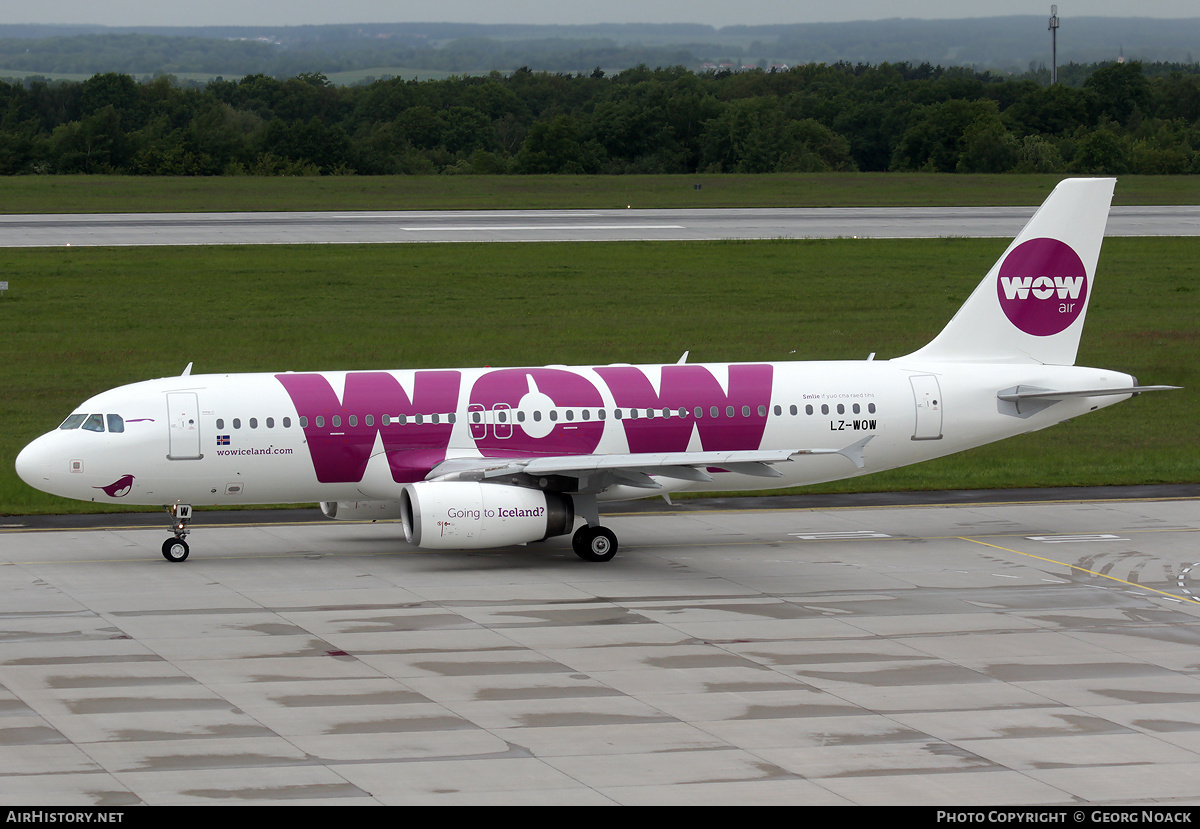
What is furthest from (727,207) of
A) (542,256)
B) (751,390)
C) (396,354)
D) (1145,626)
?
(1145,626)

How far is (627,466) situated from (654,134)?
126 metres

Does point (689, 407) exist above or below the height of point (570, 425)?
above

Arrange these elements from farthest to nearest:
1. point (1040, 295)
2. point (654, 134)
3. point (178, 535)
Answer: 1. point (654, 134)
2. point (1040, 295)
3. point (178, 535)


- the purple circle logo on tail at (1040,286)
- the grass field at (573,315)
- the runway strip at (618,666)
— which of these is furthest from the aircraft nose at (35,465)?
the purple circle logo on tail at (1040,286)

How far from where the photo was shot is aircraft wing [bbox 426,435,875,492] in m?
31.7

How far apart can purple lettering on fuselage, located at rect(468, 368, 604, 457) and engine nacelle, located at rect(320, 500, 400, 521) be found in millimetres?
2536

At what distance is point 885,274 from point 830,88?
12153 cm

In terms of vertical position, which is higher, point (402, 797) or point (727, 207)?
point (727, 207)

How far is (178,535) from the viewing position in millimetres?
34125

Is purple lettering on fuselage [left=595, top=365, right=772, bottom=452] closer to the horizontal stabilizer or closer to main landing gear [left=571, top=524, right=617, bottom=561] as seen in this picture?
main landing gear [left=571, top=524, right=617, bottom=561]

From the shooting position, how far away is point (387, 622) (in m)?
28.4

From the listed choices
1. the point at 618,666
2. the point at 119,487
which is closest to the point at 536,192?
the point at 119,487

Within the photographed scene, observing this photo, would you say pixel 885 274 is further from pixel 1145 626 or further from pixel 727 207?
pixel 1145 626

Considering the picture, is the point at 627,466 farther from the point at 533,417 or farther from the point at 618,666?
the point at 618,666
